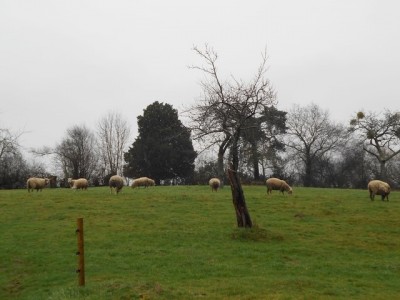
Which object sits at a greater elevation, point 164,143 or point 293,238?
point 164,143

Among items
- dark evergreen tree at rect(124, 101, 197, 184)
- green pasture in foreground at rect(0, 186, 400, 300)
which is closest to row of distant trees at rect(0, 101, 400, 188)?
dark evergreen tree at rect(124, 101, 197, 184)

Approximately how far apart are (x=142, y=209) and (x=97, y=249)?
30.9 feet

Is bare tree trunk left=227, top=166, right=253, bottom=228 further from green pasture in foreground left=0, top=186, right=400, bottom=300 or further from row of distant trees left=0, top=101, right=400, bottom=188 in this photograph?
row of distant trees left=0, top=101, right=400, bottom=188

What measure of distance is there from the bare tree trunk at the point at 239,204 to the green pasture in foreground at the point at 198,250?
0.85 meters

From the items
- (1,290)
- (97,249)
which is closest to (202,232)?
(97,249)

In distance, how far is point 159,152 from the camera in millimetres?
69312

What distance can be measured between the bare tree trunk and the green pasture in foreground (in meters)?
0.85

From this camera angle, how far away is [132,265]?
15.6 m

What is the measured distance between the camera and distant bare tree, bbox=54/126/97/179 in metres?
79.8

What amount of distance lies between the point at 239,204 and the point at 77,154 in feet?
218

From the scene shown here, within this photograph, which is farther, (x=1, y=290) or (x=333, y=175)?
(x=333, y=175)

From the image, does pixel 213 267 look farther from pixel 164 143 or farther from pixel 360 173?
pixel 360 173

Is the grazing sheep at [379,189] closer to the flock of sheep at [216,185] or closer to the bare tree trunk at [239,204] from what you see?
the flock of sheep at [216,185]

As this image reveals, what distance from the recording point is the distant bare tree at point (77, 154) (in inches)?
3142
